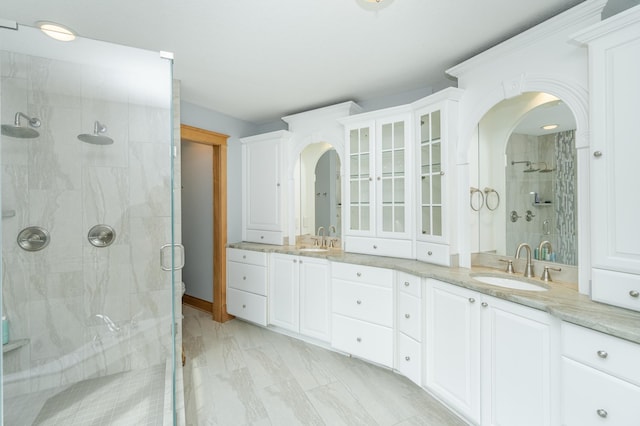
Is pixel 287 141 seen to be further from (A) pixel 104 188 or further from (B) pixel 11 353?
(B) pixel 11 353

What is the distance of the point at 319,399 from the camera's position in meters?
2.05

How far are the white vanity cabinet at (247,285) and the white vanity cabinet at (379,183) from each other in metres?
1.04

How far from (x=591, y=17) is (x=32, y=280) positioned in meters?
3.42

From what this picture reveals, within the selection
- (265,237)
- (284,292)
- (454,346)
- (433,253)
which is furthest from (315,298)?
(454,346)

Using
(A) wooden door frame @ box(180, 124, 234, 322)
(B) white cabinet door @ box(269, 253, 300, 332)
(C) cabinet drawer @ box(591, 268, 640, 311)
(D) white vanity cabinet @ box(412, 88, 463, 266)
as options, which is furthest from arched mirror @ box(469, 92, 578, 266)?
(A) wooden door frame @ box(180, 124, 234, 322)

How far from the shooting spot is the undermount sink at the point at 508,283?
182 cm

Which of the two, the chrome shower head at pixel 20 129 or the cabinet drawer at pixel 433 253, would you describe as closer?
the chrome shower head at pixel 20 129

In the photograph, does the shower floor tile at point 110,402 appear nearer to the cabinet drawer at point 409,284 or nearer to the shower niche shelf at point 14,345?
the shower niche shelf at point 14,345

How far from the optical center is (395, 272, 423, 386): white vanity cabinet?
2119 millimetres

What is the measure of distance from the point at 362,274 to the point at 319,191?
4.18 ft

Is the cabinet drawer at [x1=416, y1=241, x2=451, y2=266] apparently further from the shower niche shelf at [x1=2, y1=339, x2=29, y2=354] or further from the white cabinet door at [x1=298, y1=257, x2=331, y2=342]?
the shower niche shelf at [x1=2, y1=339, x2=29, y2=354]

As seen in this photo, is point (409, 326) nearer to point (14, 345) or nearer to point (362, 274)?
point (362, 274)

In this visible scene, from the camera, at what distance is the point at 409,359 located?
7.20 feet

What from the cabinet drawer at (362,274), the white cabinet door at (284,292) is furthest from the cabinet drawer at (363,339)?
the white cabinet door at (284,292)
